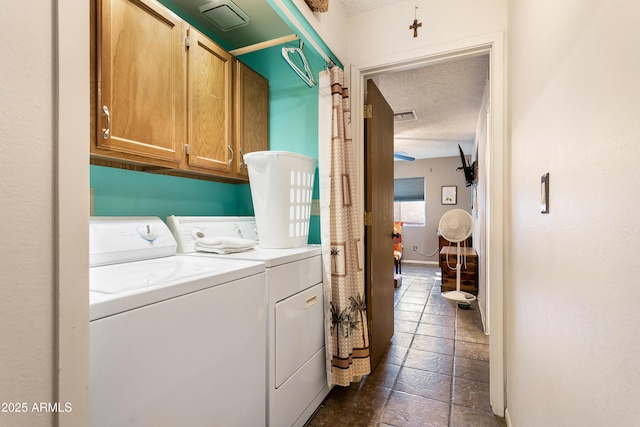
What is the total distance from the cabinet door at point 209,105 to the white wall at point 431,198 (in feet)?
19.6

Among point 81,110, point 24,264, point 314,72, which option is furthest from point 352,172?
point 24,264

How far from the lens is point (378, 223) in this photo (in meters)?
2.32

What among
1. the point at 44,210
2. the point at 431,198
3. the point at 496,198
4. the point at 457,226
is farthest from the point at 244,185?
the point at 431,198

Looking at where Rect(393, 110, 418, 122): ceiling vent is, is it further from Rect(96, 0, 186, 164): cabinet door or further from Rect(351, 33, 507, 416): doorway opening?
Rect(96, 0, 186, 164): cabinet door

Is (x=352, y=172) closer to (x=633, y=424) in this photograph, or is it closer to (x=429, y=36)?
(x=429, y=36)

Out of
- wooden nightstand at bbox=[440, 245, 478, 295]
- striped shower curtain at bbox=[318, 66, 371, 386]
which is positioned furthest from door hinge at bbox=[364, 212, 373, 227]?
wooden nightstand at bbox=[440, 245, 478, 295]

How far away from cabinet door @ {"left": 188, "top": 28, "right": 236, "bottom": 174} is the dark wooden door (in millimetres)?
999

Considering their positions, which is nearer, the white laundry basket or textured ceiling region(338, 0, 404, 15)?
the white laundry basket

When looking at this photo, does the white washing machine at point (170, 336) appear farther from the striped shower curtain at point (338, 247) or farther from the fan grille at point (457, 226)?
the fan grille at point (457, 226)

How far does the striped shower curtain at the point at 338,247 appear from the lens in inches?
69.8

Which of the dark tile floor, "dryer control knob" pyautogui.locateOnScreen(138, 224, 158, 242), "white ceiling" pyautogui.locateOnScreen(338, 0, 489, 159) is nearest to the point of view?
"dryer control knob" pyautogui.locateOnScreen(138, 224, 158, 242)

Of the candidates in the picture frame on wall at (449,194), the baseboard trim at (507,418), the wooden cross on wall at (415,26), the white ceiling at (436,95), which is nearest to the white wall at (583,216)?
the baseboard trim at (507,418)

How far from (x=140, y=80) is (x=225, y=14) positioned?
844 mm

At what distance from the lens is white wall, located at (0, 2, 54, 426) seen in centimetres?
47
